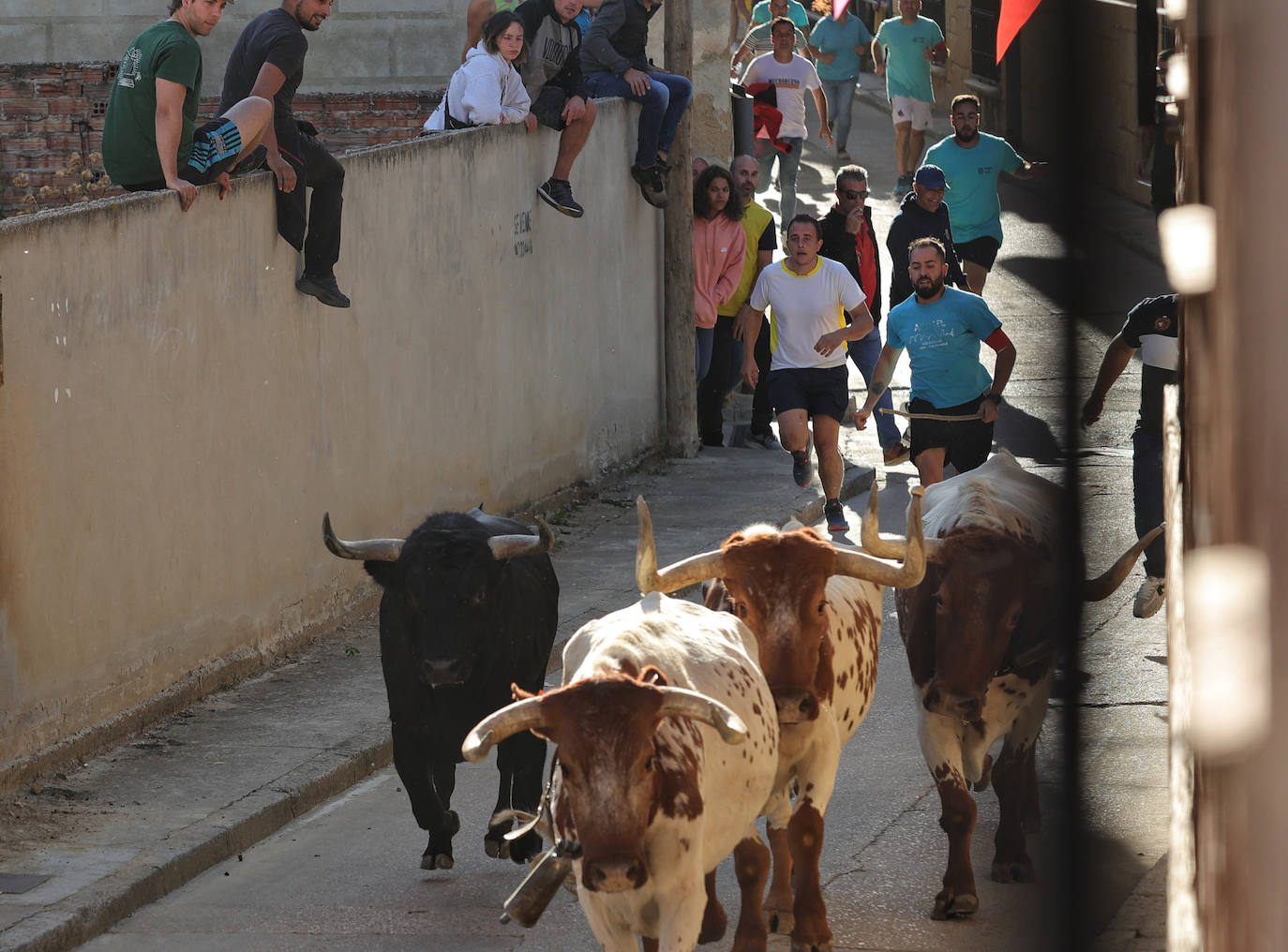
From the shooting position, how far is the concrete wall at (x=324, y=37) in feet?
55.0

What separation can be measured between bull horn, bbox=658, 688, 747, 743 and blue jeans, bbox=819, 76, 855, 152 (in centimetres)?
2325

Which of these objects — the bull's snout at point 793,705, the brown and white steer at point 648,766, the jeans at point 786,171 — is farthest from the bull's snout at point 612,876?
the jeans at point 786,171

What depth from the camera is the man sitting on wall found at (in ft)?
30.2

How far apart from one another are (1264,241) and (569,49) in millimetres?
13075

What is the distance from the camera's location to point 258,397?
10312mm

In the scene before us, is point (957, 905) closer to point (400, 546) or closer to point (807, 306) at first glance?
point (400, 546)

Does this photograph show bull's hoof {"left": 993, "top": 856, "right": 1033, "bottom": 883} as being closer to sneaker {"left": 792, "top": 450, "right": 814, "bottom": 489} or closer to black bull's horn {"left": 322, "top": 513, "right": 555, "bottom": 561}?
black bull's horn {"left": 322, "top": 513, "right": 555, "bottom": 561}

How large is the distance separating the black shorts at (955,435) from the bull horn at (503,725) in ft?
21.9

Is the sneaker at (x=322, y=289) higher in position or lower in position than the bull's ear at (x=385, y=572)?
higher

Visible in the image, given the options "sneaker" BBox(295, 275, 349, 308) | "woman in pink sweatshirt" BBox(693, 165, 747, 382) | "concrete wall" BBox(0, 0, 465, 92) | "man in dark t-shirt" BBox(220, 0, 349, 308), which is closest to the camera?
"man in dark t-shirt" BBox(220, 0, 349, 308)

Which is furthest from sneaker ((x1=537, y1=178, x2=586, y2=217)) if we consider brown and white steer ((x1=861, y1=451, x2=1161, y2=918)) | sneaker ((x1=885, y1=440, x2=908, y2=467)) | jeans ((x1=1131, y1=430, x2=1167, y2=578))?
brown and white steer ((x1=861, y1=451, x2=1161, y2=918))

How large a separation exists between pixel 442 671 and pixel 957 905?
209 centimetres

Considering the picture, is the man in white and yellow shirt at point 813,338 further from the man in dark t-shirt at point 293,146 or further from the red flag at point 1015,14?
the red flag at point 1015,14

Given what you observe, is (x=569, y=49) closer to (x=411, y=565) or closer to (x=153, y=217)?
(x=153, y=217)
